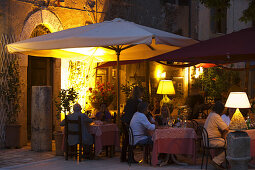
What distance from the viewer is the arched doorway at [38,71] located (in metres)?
12.9

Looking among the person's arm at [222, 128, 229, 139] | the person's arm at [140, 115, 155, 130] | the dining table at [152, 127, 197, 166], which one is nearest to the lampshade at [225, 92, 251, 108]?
the person's arm at [222, 128, 229, 139]

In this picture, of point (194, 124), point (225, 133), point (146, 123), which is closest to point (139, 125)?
point (146, 123)

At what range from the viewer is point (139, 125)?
9289 mm

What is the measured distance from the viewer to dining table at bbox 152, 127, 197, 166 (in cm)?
912

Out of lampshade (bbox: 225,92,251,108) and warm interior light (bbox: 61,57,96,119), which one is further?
warm interior light (bbox: 61,57,96,119)

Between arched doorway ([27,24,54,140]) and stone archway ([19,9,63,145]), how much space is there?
0.12m

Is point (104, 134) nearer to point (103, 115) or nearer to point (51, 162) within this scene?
point (103, 115)

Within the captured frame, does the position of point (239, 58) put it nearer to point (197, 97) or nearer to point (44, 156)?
point (197, 97)

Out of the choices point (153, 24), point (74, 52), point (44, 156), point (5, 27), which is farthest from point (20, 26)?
point (153, 24)

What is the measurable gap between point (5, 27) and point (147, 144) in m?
4.71

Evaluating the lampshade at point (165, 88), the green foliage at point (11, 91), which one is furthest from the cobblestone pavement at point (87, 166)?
the lampshade at point (165, 88)

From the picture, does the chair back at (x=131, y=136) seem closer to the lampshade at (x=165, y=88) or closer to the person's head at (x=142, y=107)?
the person's head at (x=142, y=107)

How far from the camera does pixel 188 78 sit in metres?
17.9

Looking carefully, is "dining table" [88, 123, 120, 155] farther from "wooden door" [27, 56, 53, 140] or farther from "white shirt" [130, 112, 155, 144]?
"wooden door" [27, 56, 53, 140]
